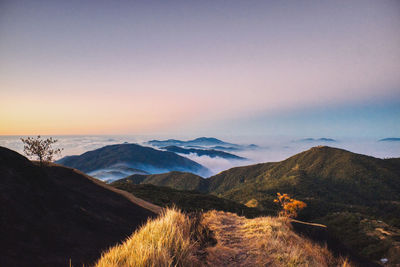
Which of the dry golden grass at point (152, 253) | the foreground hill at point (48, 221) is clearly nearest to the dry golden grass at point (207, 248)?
the dry golden grass at point (152, 253)

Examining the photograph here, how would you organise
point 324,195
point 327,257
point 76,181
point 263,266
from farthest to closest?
point 324,195 → point 76,181 → point 327,257 → point 263,266

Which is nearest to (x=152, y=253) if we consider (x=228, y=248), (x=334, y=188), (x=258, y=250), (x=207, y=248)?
(x=207, y=248)

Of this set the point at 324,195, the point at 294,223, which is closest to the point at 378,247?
the point at 294,223

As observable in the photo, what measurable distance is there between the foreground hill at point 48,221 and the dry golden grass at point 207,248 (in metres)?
1.18

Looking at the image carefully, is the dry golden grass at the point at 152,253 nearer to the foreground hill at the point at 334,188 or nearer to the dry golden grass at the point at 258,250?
the dry golden grass at the point at 258,250

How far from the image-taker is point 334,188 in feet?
291

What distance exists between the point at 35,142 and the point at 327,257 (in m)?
13.6

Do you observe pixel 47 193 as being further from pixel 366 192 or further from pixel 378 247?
pixel 366 192

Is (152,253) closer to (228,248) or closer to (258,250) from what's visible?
(228,248)

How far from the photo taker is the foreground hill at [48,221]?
3.63 meters

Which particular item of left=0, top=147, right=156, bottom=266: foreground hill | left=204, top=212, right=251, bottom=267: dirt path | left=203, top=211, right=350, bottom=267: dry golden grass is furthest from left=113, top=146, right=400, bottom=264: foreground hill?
left=0, top=147, right=156, bottom=266: foreground hill

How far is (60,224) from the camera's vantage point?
4.86 m

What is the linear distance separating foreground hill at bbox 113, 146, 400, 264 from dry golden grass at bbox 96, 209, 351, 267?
16.7 metres

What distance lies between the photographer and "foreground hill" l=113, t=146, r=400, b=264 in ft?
100
